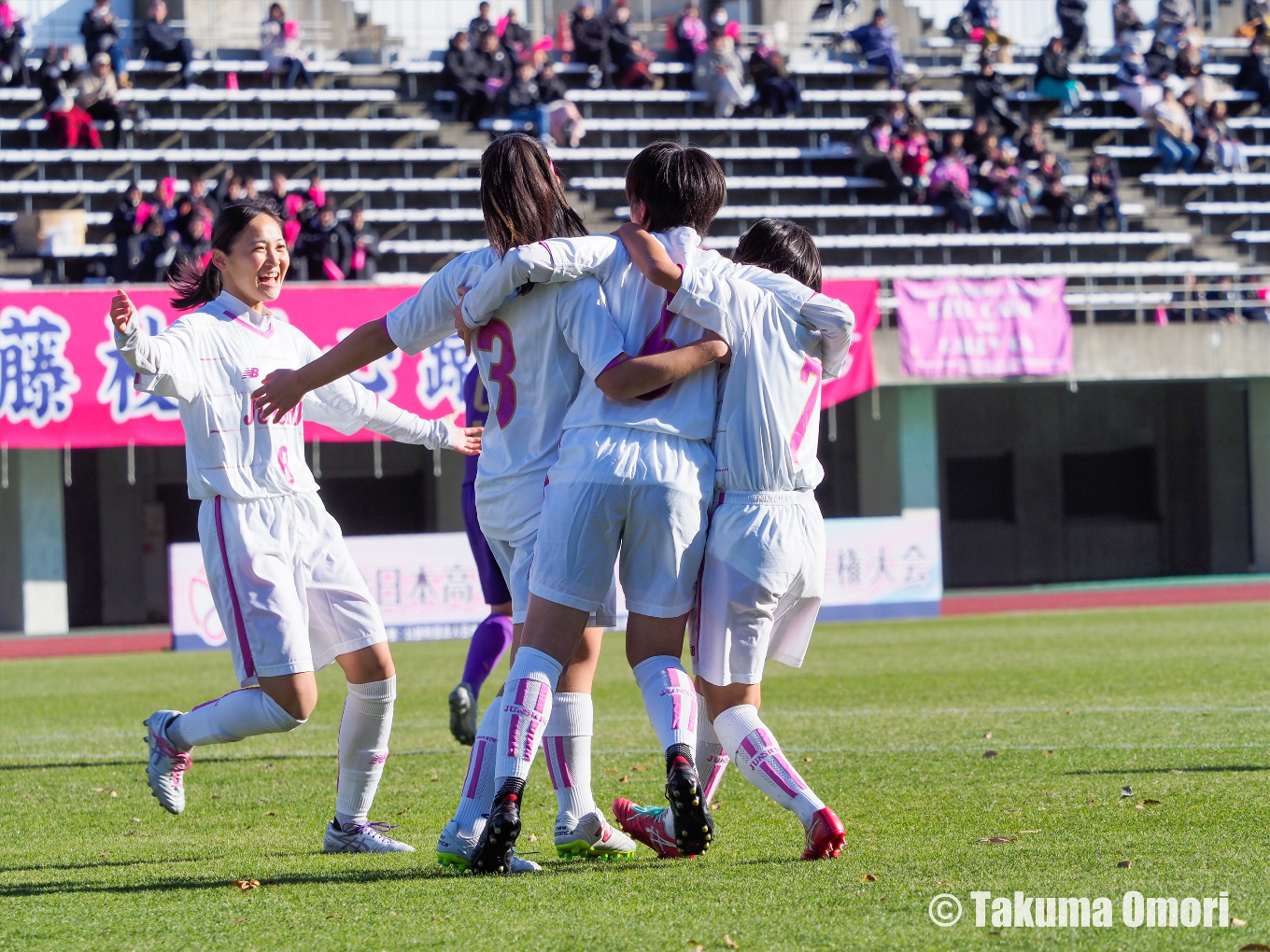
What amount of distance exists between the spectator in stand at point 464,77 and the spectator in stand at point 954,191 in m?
6.97

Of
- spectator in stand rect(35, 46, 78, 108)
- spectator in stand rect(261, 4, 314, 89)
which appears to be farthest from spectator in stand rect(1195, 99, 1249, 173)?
spectator in stand rect(35, 46, 78, 108)

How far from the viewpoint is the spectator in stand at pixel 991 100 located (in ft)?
84.1

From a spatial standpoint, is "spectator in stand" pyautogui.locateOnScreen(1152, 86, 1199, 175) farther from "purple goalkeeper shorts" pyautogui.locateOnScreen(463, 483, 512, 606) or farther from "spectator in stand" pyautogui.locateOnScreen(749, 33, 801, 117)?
"purple goalkeeper shorts" pyautogui.locateOnScreen(463, 483, 512, 606)

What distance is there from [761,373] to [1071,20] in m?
25.6

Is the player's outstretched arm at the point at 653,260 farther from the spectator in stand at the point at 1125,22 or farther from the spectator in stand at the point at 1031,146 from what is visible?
the spectator in stand at the point at 1125,22

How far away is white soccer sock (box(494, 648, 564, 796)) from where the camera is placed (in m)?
4.09

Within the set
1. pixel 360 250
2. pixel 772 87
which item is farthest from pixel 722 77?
pixel 360 250

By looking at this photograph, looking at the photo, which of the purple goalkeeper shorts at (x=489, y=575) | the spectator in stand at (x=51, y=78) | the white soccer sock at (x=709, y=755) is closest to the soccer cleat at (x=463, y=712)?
the purple goalkeeper shorts at (x=489, y=575)

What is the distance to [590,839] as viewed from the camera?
14.5 ft

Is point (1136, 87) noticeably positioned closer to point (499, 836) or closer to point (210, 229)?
point (210, 229)

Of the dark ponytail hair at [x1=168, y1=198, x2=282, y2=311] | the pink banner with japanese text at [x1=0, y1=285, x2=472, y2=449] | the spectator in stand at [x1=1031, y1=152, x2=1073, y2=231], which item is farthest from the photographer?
the spectator in stand at [x1=1031, y1=152, x2=1073, y2=231]

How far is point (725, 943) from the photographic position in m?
3.37

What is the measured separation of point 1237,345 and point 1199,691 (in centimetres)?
1511

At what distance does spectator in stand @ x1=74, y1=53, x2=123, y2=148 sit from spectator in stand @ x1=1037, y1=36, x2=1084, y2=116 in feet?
48.7
